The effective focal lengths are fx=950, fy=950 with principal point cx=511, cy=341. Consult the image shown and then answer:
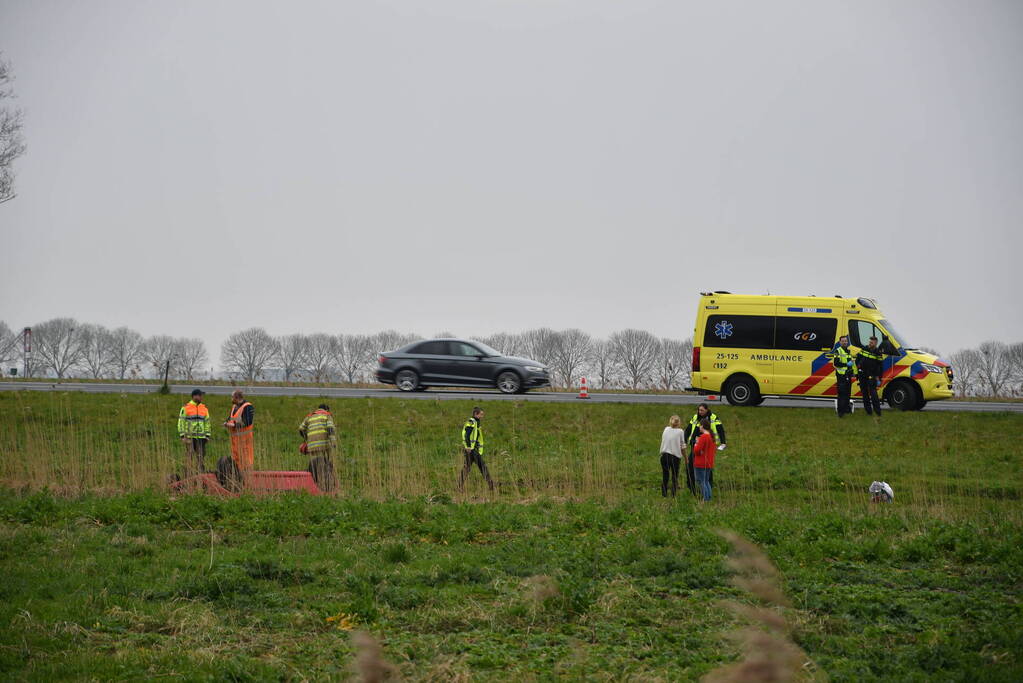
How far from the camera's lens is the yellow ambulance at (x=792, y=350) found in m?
22.7

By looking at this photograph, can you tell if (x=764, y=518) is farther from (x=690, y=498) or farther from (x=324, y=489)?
(x=324, y=489)

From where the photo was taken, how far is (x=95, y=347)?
76.0 m

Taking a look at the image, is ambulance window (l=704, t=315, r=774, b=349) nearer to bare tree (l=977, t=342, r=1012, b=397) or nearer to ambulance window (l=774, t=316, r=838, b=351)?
ambulance window (l=774, t=316, r=838, b=351)

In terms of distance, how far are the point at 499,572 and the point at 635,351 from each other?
210 ft

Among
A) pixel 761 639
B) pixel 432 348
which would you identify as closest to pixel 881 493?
pixel 761 639

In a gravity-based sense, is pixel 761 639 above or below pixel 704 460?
above

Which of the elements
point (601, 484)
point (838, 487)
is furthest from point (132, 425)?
point (838, 487)

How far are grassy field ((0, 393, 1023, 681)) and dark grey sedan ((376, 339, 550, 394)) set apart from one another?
9.40 metres

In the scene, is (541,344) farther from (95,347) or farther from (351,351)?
(95,347)

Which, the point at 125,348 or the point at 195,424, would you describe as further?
the point at 125,348

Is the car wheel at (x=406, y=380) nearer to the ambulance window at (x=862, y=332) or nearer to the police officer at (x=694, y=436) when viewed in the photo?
the ambulance window at (x=862, y=332)

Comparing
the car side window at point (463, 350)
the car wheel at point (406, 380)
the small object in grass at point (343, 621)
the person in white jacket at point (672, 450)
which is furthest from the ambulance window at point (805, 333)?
the small object in grass at point (343, 621)

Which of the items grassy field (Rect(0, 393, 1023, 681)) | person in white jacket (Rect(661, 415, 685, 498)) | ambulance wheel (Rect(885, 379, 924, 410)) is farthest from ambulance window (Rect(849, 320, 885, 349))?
person in white jacket (Rect(661, 415, 685, 498))

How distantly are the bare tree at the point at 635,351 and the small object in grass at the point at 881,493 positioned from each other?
56.7 meters
